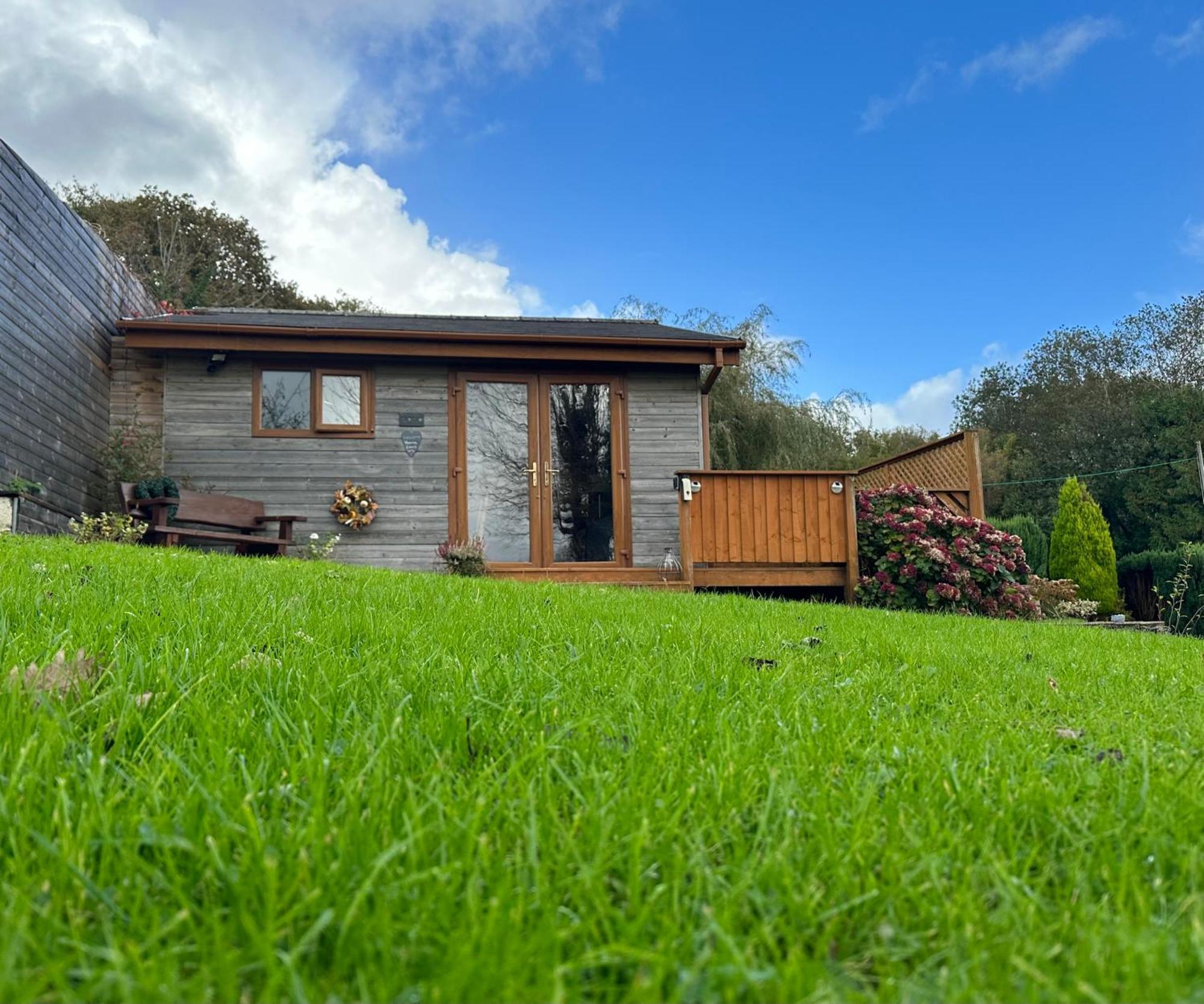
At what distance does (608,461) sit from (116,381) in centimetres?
588

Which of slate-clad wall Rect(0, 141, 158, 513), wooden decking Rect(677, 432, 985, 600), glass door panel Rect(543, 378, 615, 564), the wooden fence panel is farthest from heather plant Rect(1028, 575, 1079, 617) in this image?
slate-clad wall Rect(0, 141, 158, 513)

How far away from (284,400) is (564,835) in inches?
376

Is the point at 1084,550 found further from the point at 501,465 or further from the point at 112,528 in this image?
the point at 112,528

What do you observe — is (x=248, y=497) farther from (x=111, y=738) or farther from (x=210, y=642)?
(x=111, y=738)

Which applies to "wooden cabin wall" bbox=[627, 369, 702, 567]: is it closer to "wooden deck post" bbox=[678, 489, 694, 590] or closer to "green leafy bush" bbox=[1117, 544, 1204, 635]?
"wooden deck post" bbox=[678, 489, 694, 590]

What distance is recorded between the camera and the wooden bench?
26.6ft

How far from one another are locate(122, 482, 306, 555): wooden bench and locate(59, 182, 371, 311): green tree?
15654 mm

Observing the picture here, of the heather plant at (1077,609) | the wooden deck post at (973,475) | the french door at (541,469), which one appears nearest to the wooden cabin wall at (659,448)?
the french door at (541,469)

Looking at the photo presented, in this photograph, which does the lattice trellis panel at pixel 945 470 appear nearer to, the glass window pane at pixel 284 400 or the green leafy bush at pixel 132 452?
the glass window pane at pixel 284 400

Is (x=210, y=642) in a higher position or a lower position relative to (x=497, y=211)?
lower

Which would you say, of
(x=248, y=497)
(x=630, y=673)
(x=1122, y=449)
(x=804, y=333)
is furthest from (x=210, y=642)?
(x=1122, y=449)

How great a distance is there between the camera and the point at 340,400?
974cm

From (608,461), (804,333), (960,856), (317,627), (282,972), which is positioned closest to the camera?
(282,972)

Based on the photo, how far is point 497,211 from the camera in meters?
18.6
